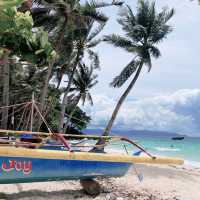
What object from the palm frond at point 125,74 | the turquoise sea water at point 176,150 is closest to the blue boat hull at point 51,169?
the turquoise sea water at point 176,150

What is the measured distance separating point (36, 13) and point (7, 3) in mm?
15743

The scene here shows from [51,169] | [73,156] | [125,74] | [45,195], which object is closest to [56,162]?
[51,169]

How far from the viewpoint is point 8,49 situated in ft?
23.8

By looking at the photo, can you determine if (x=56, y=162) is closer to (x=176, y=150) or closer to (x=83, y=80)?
(x=83, y=80)

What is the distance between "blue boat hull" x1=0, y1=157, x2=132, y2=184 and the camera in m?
7.55

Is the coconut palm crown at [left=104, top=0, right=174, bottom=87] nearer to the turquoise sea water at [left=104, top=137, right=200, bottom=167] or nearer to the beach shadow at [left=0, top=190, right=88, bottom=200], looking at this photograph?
the turquoise sea water at [left=104, top=137, right=200, bottom=167]

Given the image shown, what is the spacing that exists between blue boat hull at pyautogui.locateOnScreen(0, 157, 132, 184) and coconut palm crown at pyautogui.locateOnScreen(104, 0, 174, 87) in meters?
14.3

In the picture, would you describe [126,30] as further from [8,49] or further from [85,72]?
[8,49]

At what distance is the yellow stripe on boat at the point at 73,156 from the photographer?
6941 mm

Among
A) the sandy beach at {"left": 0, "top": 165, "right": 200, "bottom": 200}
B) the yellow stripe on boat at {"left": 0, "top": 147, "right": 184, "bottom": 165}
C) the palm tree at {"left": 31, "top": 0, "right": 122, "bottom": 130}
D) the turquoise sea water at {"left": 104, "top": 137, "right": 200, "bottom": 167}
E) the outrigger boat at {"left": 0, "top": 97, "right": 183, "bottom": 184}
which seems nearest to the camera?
the yellow stripe on boat at {"left": 0, "top": 147, "right": 184, "bottom": 165}

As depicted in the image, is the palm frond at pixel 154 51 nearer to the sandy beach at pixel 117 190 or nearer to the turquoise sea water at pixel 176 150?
the turquoise sea water at pixel 176 150

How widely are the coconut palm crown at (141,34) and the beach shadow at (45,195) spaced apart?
14.4m

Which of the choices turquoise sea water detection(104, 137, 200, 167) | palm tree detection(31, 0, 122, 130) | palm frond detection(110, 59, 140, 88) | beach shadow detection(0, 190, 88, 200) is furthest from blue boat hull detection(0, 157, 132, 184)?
palm frond detection(110, 59, 140, 88)

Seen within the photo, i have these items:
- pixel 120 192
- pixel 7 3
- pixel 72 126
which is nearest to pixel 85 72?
pixel 72 126
